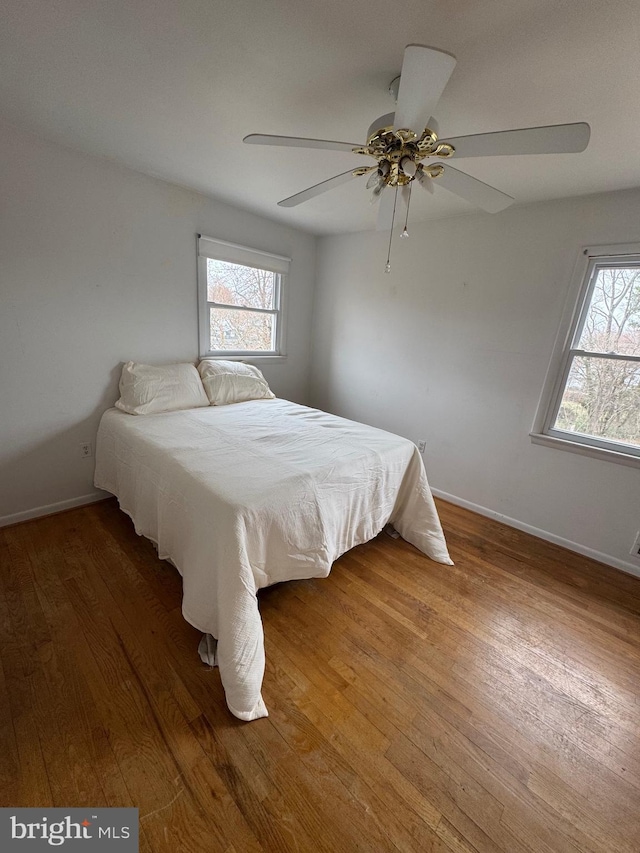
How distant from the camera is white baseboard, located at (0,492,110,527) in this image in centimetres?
223

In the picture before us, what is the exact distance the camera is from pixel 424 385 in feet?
10.2

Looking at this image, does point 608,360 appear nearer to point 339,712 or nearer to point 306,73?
point 306,73

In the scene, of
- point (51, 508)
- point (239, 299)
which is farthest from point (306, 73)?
point (51, 508)

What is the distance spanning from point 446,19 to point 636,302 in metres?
2.01

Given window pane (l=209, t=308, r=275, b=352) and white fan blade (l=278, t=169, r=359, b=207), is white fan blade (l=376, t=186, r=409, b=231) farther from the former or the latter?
window pane (l=209, t=308, r=275, b=352)

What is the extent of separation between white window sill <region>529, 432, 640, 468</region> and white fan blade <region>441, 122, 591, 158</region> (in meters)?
1.88

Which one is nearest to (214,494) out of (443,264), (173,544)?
(173,544)

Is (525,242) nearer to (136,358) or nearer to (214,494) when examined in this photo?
(214,494)

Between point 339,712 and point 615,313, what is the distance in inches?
109

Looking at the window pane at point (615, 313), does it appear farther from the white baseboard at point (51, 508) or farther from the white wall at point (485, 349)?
the white baseboard at point (51, 508)

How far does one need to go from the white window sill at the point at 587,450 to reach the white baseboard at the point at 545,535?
2.15 ft

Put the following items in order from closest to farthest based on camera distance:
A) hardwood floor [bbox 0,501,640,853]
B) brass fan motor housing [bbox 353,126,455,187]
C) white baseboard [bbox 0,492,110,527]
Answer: hardwood floor [bbox 0,501,640,853] < brass fan motor housing [bbox 353,126,455,187] < white baseboard [bbox 0,492,110,527]

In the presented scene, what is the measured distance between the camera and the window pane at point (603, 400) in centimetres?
218

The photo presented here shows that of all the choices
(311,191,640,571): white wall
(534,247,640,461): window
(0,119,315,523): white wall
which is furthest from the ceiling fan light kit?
(0,119,315,523): white wall
